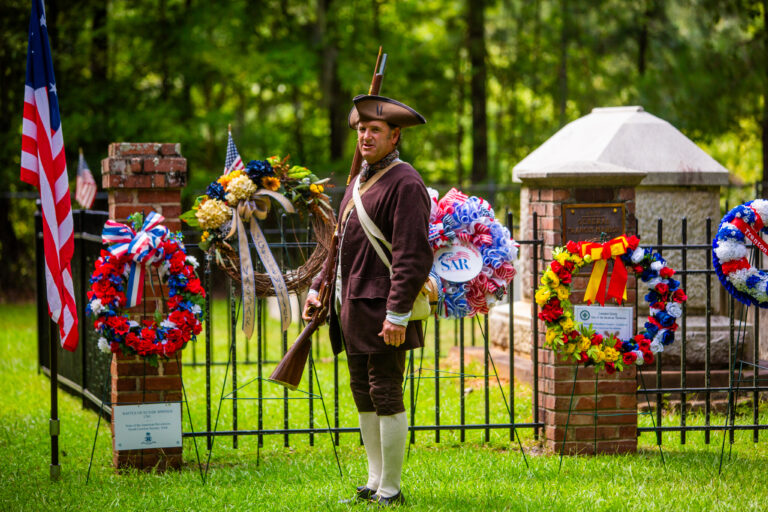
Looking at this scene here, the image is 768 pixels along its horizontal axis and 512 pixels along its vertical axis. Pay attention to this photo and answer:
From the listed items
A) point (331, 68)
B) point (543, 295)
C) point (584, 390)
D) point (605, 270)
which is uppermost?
point (331, 68)

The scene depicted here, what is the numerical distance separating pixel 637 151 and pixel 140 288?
401 centimetres

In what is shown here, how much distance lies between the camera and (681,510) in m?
4.22

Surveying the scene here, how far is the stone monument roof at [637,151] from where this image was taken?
6.81 m

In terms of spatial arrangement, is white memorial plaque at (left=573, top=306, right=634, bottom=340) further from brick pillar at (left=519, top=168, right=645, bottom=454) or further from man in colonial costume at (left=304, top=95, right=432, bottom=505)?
man in colonial costume at (left=304, top=95, right=432, bottom=505)

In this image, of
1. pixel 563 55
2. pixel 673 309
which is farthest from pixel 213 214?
pixel 563 55

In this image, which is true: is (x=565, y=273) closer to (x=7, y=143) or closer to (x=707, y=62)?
(x=707, y=62)

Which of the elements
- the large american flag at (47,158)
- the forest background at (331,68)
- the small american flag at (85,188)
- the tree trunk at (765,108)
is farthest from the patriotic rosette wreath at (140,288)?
the forest background at (331,68)

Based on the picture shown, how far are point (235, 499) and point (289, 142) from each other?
1685 cm

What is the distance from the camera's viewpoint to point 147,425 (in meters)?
5.00

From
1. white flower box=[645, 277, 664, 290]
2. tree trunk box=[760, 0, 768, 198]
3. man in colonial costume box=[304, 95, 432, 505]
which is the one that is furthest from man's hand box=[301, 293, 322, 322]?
tree trunk box=[760, 0, 768, 198]

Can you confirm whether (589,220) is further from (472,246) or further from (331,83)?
(331,83)

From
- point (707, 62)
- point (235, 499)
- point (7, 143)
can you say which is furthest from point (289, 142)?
point (235, 499)

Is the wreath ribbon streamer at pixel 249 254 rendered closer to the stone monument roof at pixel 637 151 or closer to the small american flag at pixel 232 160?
the small american flag at pixel 232 160

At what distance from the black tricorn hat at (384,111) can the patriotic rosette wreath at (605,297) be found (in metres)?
1.23
